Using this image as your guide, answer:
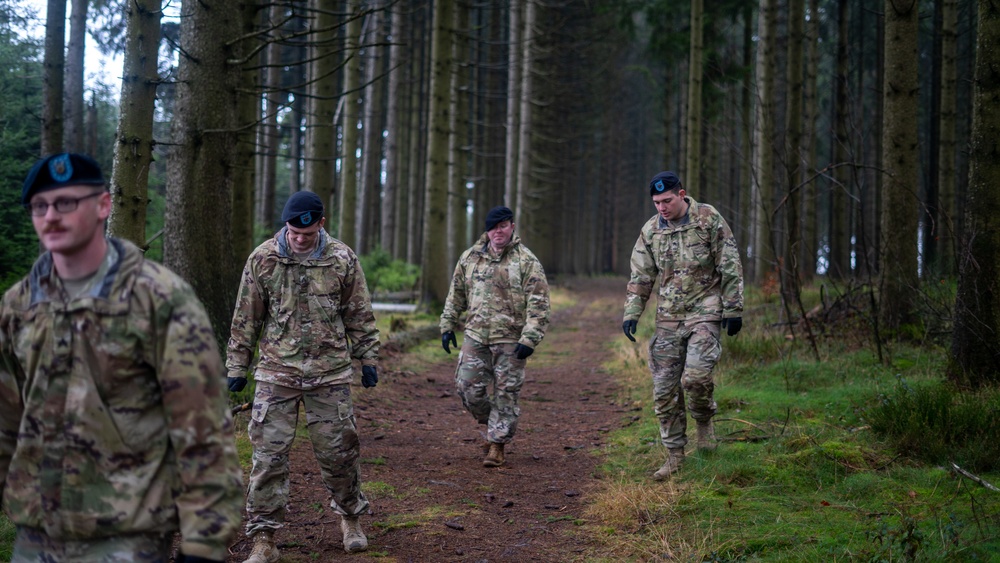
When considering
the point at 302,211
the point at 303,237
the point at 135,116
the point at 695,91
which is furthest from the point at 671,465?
the point at 695,91

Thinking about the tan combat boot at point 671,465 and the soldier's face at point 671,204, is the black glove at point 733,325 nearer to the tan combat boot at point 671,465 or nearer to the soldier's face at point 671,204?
the soldier's face at point 671,204

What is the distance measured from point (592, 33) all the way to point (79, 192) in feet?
112

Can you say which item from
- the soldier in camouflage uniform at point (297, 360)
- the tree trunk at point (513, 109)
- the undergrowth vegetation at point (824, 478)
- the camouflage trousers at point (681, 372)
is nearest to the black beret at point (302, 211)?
the soldier in camouflage uniform at point (297, 360)

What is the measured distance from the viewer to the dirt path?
5.87 meters

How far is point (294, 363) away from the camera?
18.1ft

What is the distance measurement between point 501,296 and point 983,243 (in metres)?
4.40

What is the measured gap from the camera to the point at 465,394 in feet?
27.6

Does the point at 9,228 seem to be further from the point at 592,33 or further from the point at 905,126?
the point at 592,33

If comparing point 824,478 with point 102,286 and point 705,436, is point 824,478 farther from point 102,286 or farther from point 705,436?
point 102,286

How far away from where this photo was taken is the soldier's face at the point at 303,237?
5.60 m

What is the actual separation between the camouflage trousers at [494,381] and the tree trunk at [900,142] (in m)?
5.16

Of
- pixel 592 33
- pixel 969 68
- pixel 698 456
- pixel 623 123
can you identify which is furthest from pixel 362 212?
pixel 623 123

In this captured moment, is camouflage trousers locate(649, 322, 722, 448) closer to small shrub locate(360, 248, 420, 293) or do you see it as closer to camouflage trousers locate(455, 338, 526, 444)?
camouflage trousers locate(455, 338, 526, 444)

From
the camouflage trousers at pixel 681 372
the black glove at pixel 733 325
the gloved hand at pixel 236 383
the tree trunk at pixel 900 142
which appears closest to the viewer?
the gloved hand at pixel 236 383
